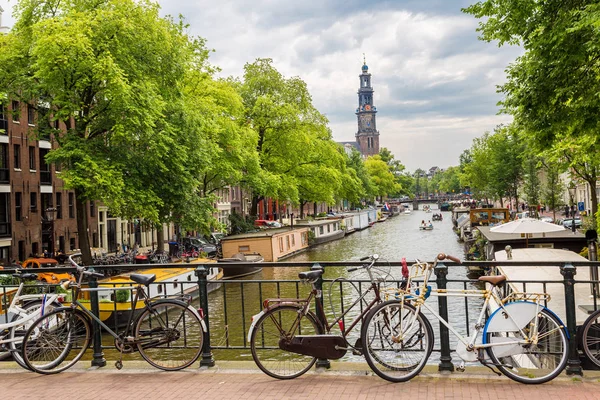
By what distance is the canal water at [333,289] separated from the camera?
11.3m

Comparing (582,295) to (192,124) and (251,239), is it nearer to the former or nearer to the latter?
(192,124)

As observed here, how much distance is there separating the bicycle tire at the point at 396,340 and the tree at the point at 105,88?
62.1 ft

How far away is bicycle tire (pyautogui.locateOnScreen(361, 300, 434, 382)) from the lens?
6496mm

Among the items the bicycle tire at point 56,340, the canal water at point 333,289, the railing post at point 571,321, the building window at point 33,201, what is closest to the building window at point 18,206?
the building window at point 33,201

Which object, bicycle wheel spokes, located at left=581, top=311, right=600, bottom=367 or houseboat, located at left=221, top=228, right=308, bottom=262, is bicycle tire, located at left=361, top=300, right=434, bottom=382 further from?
houseboat, located at left=221, top=228, right=308, bottom=262

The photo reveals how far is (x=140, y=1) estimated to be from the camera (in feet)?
89.2

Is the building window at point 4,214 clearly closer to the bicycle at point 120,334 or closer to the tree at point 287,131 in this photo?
the tree at point 287,131

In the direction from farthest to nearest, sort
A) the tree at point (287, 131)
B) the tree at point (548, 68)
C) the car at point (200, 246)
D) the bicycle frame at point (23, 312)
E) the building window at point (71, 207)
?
the tree at point (287, 131) < the building window at point (71, 207) < the car at point (200, 246) < the tree at point (548, 68) < the bicycle frame at point (23, 312)

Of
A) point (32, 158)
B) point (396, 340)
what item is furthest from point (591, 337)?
point (32, 158)

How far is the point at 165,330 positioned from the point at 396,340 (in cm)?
274

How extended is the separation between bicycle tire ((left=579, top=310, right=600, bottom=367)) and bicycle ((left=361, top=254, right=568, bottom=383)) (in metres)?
0.22

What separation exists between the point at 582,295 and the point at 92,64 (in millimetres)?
19047

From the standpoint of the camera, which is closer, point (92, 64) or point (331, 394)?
point (331, 394)

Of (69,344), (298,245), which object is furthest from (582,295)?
(298,245)
